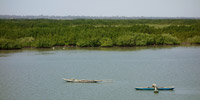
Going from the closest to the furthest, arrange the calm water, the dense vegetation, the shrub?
the calm water
the dense vegetation
the shrub

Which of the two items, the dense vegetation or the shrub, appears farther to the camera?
the shrub

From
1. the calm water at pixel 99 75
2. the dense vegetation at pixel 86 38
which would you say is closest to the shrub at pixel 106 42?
the dense vegetation at pixel 86 38

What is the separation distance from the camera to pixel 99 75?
34.8 meters

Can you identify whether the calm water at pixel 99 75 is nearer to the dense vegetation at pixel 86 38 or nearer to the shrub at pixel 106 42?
the dense vegetation at pixel 86 38

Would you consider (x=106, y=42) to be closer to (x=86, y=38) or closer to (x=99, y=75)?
(x=86, y=38)

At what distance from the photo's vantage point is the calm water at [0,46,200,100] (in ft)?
89.3

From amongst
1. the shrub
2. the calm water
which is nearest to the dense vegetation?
the shrub

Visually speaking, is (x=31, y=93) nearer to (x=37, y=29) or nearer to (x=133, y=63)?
(x=133, y=63)

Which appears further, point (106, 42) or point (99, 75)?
point (106, 42)

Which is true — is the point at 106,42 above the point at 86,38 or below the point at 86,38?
below

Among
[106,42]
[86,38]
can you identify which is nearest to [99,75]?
[106,42]

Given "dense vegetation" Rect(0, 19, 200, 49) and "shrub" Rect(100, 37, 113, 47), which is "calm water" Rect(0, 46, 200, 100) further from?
"shrub" Rect(100, 37, 113, 47)

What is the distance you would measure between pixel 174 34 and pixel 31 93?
4716 centimetres

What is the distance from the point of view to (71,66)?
41031mm
